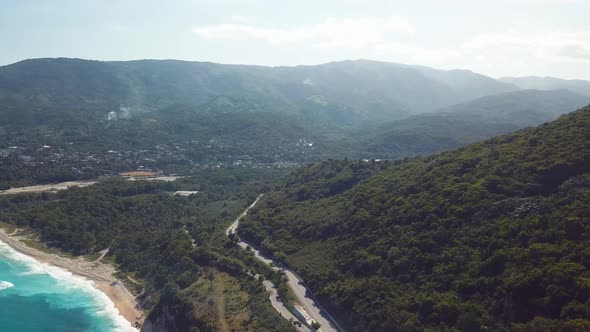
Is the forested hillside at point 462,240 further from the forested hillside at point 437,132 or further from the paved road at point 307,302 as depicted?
the forested hillside at point 437,132

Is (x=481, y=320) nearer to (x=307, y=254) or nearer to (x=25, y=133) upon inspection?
(x=307, y=254)

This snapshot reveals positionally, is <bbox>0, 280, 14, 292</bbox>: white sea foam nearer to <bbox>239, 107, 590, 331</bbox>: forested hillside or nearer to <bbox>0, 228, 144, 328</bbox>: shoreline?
<bbox>0, 228, 144, 328</bbox>: shoreline

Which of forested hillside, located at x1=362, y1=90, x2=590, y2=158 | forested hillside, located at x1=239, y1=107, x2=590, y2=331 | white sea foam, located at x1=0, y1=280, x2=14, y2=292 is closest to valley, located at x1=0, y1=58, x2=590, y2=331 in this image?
forested hillside, located at x1=239, y1=107, x2=590, y2=331

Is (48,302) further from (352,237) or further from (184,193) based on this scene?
(184,193)

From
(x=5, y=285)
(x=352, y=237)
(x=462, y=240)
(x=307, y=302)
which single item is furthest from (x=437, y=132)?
(x=5, y=285)

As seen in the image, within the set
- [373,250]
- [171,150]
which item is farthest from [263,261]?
[171,150]
